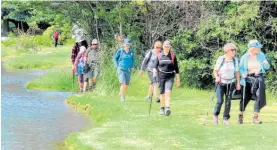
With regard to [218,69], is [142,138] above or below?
below

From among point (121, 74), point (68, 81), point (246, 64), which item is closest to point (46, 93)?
point (68, 81)

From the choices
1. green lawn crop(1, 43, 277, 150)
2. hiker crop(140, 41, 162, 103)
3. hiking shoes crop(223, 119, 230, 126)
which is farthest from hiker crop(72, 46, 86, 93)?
hiking shoes crop(223, 119, 230, 126)

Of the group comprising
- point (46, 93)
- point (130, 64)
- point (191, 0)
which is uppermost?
point (191, 0)

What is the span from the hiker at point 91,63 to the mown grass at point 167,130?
119 inches

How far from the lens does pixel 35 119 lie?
16.5 meters

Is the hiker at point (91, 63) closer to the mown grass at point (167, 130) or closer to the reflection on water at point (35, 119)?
the reflection on water at point (35, 119)

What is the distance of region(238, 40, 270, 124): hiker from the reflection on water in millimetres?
3973

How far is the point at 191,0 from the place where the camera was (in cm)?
2223

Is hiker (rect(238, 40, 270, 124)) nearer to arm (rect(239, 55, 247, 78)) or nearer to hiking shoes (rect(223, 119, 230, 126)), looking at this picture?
arm (rect(239, 55, 247, 78))

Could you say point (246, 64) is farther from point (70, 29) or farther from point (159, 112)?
point (70, 29)

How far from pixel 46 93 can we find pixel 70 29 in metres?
6.22

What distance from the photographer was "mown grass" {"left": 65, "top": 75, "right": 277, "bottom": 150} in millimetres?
11773

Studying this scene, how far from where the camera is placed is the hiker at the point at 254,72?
13523 mm

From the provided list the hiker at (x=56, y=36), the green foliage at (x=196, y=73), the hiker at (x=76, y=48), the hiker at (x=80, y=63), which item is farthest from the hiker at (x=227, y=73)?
the hiker at (x=56, y=36)
